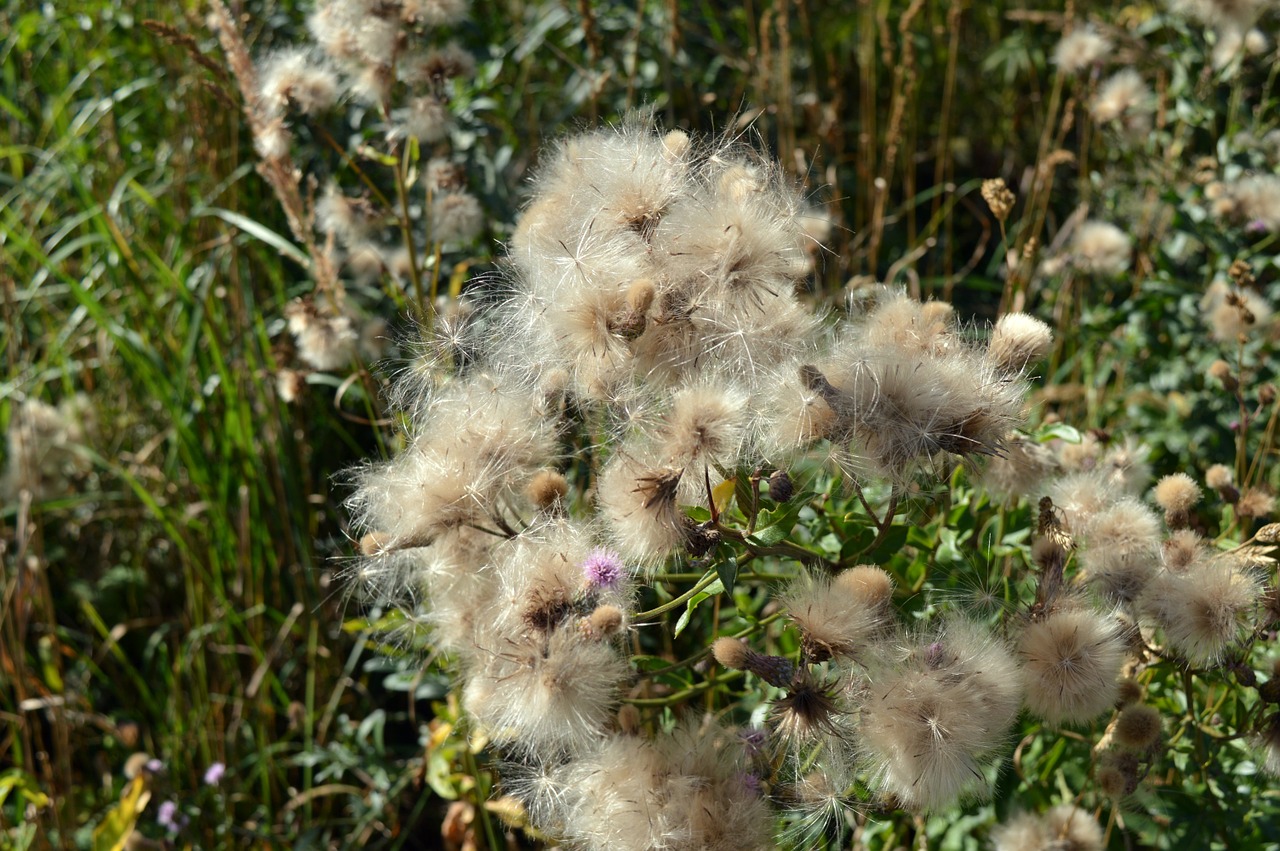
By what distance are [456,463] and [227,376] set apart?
156 centimetres

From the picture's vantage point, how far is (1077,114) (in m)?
3.74

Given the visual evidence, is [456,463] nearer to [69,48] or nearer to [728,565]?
[728,565]

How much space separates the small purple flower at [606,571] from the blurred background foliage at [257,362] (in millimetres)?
724

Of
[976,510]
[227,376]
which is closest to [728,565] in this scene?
[976,510]

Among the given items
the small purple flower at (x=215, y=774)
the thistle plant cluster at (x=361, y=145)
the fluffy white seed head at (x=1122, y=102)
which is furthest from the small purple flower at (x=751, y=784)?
the fluffy white seed head at (x=1122, y=102)

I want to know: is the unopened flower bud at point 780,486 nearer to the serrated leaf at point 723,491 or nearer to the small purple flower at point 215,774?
the serrated leaf at point 723,491

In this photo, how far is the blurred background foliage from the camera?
2512 millimetres

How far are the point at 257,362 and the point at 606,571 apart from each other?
A: 1.84 metres

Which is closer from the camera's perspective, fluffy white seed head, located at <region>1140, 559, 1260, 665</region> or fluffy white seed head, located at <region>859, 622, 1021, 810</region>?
fluffy white seed head, located at <region>859, 622, 1021, 810</region>

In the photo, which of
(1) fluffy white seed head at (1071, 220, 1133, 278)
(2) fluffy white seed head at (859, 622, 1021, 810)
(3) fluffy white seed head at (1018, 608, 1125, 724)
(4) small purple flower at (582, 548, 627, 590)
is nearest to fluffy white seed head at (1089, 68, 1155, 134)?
(1) fluffy white seed head at (1071, 220, 1133, 278)

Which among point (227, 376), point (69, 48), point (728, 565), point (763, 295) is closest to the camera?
point (728, 565)

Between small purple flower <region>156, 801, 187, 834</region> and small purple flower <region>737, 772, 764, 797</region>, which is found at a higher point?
small purple flower <region>737, 772, 764, 797</region>

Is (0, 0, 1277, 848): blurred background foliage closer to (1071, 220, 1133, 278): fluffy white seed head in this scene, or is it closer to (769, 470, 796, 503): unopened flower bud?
(1071, 220, 1133, 278): fluffy white seed head

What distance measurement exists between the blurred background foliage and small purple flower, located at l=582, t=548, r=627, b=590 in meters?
0.72
